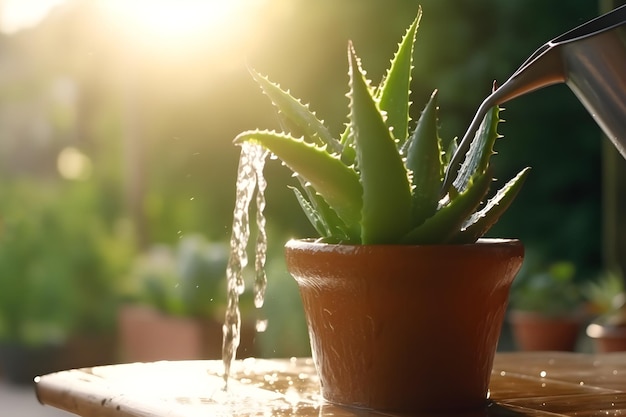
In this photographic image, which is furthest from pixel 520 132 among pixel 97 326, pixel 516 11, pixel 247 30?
pixel 97 326

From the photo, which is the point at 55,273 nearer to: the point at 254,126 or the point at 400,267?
the point at 254,126

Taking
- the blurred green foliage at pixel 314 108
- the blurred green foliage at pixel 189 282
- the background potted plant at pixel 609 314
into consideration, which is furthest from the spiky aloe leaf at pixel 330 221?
the blurred green foliage at pixel 314 108

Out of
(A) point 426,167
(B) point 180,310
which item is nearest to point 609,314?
(B) point 180,310

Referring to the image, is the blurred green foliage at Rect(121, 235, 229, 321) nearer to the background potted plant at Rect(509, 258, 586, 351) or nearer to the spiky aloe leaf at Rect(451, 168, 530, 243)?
the background potted plant at Rect(509, 258, 586, 351)

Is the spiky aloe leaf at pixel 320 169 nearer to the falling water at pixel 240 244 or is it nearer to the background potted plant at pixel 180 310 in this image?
the falling water at pixel 240 244

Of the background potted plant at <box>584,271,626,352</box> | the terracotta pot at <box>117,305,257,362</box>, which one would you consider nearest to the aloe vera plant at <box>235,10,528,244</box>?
the background potted plant at <box>584,271,626,352</box>

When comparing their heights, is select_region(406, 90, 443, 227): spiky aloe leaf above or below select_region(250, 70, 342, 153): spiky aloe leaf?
below

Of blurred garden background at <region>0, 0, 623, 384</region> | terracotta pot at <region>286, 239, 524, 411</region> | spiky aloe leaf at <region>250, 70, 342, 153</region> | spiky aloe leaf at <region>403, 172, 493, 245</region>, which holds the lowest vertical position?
terracotta pot at <region>286, 239, 524, 411</region>
